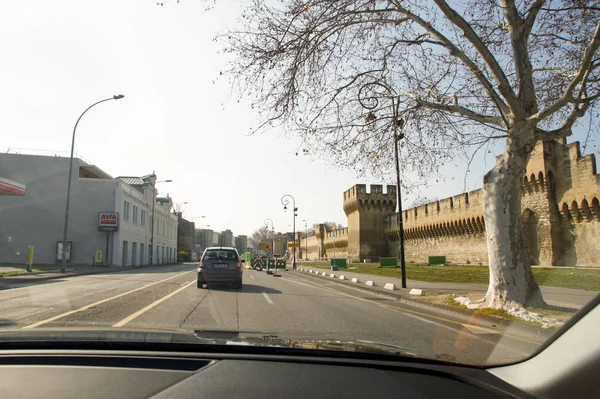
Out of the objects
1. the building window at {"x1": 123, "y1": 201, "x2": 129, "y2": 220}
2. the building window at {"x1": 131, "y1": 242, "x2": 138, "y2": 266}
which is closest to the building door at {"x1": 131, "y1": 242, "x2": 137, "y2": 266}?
the building window at {"x1": 131, "y1": 242, "x2": 138, "y2": 266}

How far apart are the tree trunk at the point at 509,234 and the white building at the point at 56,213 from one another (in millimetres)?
38114

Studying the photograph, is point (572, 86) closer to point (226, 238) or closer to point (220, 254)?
point (220, 254)

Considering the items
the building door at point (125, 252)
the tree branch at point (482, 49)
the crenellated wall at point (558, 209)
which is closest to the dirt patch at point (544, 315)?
the tree branch at point (482, 49)

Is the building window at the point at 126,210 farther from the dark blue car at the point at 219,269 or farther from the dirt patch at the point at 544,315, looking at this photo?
the dirt patch at the point at 544,315

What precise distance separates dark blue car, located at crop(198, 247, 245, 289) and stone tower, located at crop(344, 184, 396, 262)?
51.7m

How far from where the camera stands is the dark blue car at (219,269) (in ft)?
51.3

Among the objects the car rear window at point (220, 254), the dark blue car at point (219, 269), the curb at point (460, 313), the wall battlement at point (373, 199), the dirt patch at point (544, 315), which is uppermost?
the wall battlement at point (373, 199)

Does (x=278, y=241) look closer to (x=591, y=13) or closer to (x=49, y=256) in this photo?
(x=49, y=256)

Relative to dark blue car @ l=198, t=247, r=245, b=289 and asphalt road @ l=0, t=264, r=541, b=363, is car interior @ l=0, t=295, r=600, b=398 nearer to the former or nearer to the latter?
asphalt road @ l=0, t=264, r=541, b=363

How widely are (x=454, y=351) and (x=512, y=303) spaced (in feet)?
15.3

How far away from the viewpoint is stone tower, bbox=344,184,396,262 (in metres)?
66.9

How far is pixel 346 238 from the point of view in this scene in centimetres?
7550

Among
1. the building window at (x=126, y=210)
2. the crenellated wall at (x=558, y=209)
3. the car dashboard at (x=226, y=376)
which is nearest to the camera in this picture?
the car dashboard at (x=226, y=376)

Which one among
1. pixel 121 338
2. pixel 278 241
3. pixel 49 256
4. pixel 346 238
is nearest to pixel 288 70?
pixel 121 338
